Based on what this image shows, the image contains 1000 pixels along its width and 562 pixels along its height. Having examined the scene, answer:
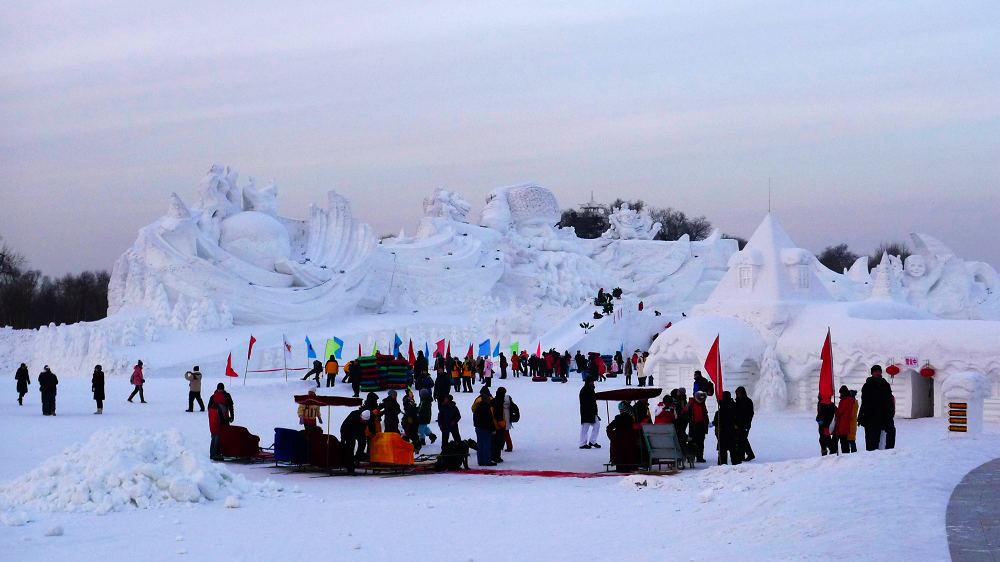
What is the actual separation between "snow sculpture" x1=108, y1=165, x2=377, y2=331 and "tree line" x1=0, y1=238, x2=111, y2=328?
14.1 metres

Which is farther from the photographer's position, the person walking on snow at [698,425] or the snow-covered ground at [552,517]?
the person walking on snow at [698,425]

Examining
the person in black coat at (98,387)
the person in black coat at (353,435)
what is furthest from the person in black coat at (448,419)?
the person in black coat at (98,387)

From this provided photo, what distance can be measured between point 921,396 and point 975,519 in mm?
14680

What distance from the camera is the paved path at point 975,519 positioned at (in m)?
7.63

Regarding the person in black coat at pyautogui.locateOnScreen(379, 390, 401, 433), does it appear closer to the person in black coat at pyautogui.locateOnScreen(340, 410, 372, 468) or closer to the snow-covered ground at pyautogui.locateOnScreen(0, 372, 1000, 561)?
the person in black coat at pyautogui.locateOnScreen(340, 410, 372, 468)

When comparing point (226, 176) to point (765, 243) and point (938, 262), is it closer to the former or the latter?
point (765, 243)

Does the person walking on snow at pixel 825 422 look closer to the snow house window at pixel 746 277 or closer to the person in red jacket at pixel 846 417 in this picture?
the person in red jacket at pixel 846 417

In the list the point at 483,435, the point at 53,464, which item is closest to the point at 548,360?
the point at 483,435

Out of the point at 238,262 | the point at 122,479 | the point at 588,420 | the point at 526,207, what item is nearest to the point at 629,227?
the point at 526,207

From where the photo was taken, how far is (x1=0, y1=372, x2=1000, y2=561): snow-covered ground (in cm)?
903

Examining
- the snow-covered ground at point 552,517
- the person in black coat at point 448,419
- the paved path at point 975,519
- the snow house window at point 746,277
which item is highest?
the snow house window at point 746,277

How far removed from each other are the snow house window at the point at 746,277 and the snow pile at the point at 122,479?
1614 centimetres

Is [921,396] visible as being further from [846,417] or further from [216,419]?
[216,419]

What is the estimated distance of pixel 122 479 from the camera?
1152 centimetres
